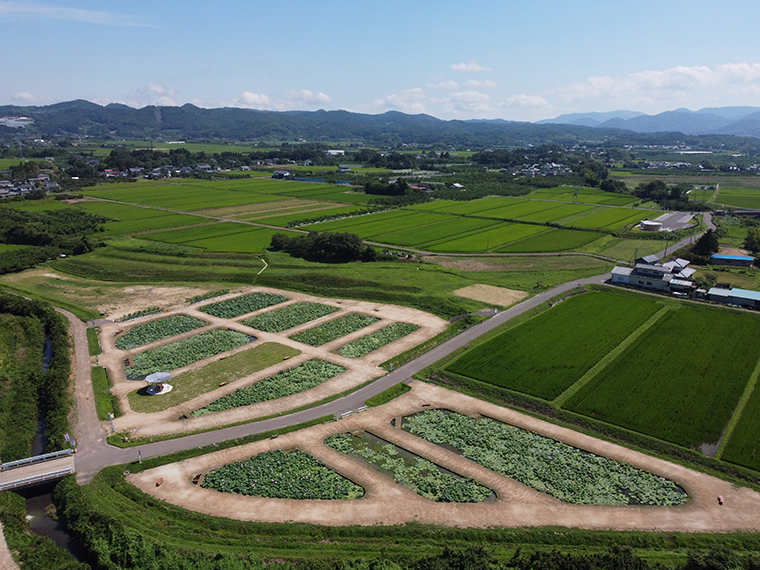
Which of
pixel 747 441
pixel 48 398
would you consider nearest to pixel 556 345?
pixel 747 441

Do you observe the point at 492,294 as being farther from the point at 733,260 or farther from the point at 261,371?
the point at 733,260

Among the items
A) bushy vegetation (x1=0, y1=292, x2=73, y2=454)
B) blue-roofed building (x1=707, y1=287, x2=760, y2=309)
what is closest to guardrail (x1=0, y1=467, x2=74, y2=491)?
bushy vegetation (x1=0, y1=292, x2=73, y2=454)

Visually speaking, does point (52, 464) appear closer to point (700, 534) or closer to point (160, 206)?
point (700, 534)

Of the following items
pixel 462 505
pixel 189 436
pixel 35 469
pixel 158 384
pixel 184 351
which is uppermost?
pixel 184 351

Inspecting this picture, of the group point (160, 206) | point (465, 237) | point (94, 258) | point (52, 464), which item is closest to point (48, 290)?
point (94, 258)

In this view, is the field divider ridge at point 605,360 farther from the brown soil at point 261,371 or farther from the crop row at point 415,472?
the brown soil at point 261,371

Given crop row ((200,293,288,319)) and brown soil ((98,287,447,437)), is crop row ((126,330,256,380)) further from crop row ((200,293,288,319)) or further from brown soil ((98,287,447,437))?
crop row ((200,293,288,319))

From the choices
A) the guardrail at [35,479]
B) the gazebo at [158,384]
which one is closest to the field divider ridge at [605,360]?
the gazebo at [158,384]
